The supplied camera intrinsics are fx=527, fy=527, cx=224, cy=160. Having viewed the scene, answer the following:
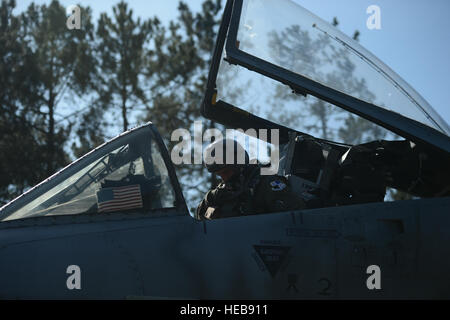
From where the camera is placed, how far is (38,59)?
20.2 metres

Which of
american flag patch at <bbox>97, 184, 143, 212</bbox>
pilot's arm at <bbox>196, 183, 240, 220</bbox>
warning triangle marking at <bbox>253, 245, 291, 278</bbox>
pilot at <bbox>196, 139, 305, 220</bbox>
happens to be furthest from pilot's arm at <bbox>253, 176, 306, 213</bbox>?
american flag patch at <bbox>97, 184, 143, 212</bbox>

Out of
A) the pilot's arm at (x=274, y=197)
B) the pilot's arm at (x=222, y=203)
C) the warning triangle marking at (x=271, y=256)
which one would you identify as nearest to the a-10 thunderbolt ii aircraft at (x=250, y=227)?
the warning triangle marking at (x=271, y=256)

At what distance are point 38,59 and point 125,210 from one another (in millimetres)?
18326

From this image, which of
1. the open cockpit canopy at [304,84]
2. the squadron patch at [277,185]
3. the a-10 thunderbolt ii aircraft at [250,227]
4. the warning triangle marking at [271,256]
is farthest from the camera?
the squadron patch at [277,185]

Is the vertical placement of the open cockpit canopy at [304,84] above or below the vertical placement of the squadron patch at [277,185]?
above

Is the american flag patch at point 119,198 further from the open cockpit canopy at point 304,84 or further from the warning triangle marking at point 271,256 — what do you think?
the open cockpit canopy at point 304,84

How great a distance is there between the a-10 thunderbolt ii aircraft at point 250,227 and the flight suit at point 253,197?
1.10 ft

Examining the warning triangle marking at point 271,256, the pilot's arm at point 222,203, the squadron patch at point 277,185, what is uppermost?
the squadron patch at point 277,185

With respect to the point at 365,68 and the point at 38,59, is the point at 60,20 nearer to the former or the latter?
the point at 38,59

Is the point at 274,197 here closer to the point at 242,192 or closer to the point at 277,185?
the point at 277,185

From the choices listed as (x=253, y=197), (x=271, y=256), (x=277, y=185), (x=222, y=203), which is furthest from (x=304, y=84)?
(x=271, y=256)

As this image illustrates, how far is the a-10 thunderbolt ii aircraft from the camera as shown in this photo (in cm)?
324

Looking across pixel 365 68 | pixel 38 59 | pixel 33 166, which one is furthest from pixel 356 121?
→ pixel 38 59

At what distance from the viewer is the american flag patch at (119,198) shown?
3.54 meters
